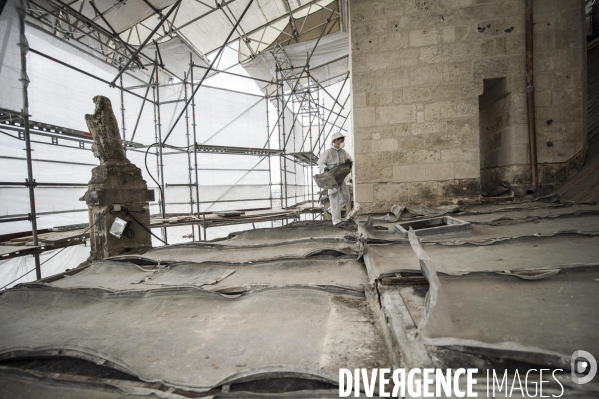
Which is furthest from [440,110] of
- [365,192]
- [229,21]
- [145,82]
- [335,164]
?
[145,82]

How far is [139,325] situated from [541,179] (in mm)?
5887

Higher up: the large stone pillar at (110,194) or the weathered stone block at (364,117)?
the weathered stone block at (364,117)

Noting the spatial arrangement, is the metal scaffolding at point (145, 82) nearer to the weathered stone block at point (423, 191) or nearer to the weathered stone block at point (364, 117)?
the weathered stone block at point (364, 117)

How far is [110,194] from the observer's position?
3.81 m

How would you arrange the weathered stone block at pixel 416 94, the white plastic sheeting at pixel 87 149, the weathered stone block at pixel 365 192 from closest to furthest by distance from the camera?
1. the weathered stone block at pixel 416 94
2. the weathered stone block at pixel 365 192
3. the white plastic sheeting at pixel 87 149

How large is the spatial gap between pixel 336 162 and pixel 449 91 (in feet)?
7.34

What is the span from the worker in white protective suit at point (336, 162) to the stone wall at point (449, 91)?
0.32m

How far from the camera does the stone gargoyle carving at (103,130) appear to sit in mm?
3836

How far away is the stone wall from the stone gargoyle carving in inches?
152

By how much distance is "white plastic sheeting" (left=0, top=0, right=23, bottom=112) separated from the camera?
4312 millimetres

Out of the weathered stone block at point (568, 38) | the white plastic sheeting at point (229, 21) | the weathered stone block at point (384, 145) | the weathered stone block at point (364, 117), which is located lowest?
the weathered stone block at point (384, 145)

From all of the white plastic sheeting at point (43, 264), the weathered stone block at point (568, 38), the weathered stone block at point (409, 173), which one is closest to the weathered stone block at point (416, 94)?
the weathered stone block at point (409, 173)

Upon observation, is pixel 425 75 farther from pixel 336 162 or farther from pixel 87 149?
pixel 87 149

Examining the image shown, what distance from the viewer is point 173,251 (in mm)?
3145
